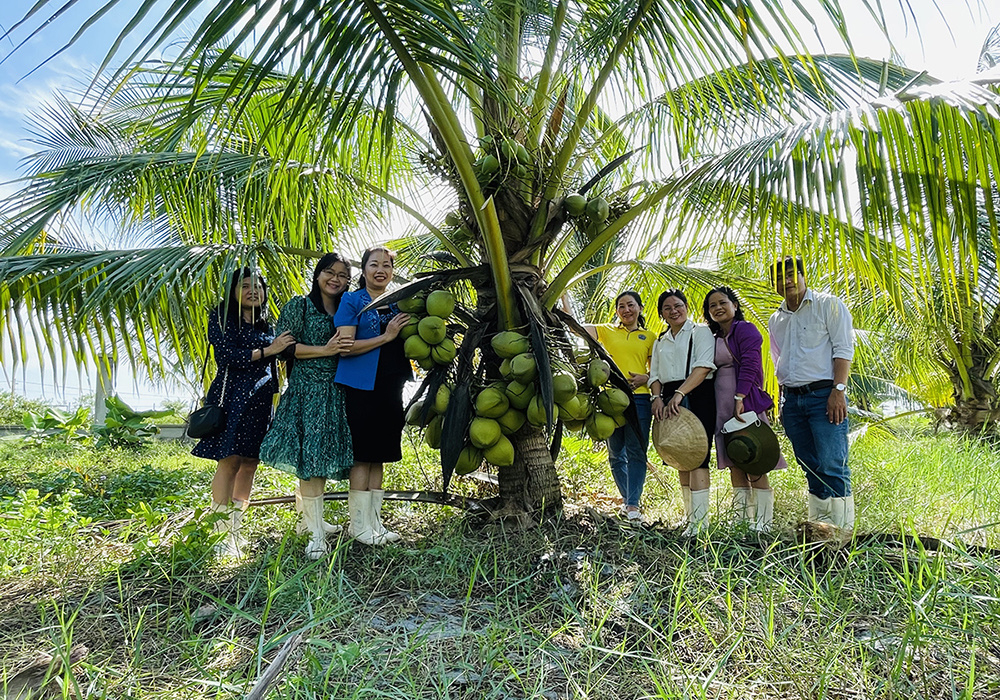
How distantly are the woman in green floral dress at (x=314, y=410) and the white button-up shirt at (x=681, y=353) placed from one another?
4.91 feet

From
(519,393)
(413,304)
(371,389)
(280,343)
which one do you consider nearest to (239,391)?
(280,343)

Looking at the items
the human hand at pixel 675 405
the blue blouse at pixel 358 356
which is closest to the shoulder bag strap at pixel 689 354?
the human hand at pixel 675 405

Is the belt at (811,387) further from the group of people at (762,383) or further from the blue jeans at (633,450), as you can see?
the blue jeans at (633,450)

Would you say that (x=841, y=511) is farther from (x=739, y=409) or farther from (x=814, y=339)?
(x=814, y=339)

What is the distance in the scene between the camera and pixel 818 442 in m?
3.13

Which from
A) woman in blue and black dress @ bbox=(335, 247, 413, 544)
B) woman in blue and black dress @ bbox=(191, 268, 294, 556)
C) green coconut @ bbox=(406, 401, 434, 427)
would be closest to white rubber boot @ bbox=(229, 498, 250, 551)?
woman in blue and black dress @ bbox=(191, 268, 294, 556)

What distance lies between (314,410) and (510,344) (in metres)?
0.91

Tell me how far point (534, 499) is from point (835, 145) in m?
1.86

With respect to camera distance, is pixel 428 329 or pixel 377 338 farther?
pixel 377 338

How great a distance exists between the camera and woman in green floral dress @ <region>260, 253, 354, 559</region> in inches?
113

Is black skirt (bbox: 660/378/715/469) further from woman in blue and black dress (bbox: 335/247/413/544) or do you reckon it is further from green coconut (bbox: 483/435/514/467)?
woman in blue and black dress (bbox: 335/247/413/544)

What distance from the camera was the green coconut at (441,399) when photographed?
9.40 feet

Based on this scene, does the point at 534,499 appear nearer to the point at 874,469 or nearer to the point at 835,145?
the point at 835,145

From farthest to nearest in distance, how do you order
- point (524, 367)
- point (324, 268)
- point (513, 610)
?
point (324, 268) → point (524, 367) → point (513, 610)
